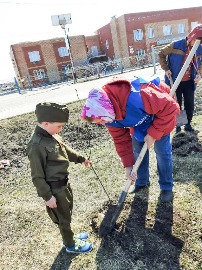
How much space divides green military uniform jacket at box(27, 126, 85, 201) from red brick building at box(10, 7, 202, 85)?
28782 mm

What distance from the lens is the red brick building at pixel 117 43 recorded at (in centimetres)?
3142

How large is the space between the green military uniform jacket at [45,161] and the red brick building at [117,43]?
28.8 metres

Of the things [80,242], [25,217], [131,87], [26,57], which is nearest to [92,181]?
[25,217]

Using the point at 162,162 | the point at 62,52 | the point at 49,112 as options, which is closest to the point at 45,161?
the point at 49,112

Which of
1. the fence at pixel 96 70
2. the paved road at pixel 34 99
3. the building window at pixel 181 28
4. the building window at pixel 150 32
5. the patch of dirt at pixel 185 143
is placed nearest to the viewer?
the patch of dirt at pixel 185 143

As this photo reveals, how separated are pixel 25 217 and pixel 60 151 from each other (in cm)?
136

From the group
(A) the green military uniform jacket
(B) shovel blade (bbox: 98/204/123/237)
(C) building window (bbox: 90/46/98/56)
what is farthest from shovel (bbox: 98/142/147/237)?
(C) building window (bbox: 90/46/98/56)

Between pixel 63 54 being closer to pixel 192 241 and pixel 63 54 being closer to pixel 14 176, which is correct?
pixel 14 176

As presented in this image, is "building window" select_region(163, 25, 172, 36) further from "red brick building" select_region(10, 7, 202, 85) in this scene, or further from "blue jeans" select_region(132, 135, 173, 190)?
"blue jeans" select_region(132, 135, 173, 190)

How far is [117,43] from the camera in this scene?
111 feet

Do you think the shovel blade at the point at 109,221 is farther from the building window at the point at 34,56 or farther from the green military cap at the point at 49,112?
the building window at the point at 34,56

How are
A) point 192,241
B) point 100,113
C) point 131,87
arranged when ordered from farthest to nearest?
1. point 192,241
2. point 131,87
3. point 100,113

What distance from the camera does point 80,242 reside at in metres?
2.39

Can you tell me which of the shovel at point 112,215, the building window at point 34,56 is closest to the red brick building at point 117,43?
the building window at point 34,56
